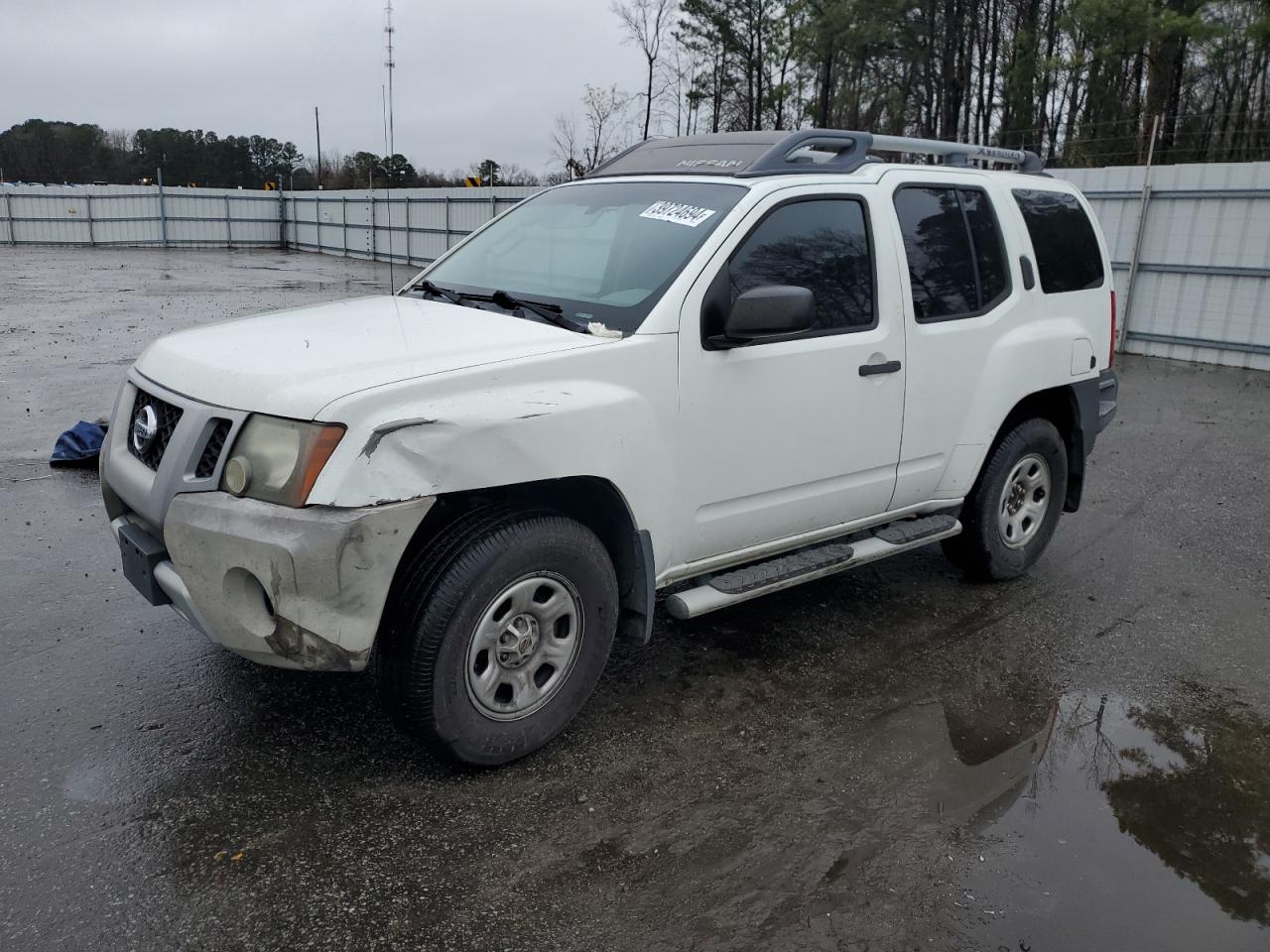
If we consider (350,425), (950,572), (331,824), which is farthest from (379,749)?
(950,572)

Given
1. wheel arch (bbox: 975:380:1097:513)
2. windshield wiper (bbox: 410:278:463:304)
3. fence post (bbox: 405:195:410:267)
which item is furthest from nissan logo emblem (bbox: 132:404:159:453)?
fence post (bbox: 405:195:410:267)

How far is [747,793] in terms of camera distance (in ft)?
10.8

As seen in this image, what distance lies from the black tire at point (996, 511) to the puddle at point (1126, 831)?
3.76 ft

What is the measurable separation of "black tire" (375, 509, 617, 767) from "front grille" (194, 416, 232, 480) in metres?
0.66

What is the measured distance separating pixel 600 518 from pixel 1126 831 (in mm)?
2012

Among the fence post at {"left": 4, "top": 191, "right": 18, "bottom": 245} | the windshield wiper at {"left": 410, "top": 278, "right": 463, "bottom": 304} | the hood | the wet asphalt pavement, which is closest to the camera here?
the wet asphalt pavement

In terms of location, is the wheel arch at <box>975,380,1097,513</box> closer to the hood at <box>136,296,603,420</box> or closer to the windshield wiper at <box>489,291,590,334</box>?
the windshield wiper at <box>489,291,590,334</box>

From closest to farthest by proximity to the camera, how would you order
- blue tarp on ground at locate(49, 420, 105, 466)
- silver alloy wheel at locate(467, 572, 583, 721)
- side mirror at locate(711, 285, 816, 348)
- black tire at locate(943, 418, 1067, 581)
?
silver alloy wheel at locate(467, 572, 583, 721) → side mirror at locate(711, 285, 816, 348) → black tire at locate(943, 418, 1067, 581) → blue tarp on ground at locate(49, 420, 105, 466)

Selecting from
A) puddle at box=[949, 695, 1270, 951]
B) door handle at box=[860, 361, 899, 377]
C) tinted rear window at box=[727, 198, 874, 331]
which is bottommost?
puddle at box=[949, 695, 1270, 951]

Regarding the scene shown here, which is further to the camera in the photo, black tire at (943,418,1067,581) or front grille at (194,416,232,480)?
black tire at (943,418,1067,581)

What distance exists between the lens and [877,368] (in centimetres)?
415

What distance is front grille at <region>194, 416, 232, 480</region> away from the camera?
302 cm

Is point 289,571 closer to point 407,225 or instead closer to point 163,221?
point 407,225

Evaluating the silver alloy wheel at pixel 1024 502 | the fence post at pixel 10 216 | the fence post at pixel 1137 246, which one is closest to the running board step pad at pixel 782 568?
the silver alloy wheel at pixel 1024 502
